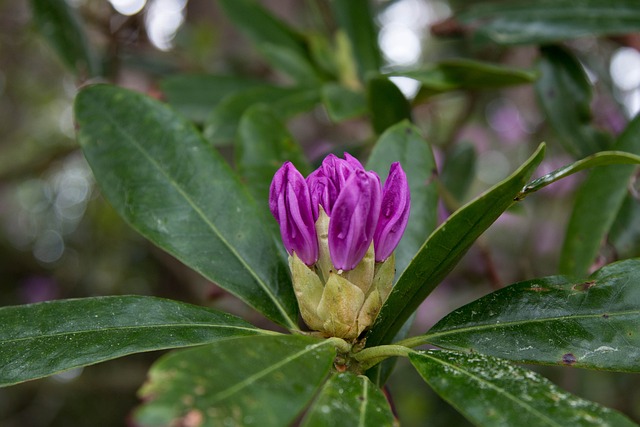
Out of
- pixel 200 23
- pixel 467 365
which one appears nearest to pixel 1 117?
pixel 200 23

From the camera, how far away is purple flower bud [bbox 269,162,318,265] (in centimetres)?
74

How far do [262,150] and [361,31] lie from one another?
23.8 inches

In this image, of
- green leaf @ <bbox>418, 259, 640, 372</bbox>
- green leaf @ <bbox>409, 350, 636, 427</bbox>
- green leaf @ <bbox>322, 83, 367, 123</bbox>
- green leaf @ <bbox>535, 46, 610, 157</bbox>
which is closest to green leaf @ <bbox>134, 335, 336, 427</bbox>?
green leaf @ <bbox>409, 350, 636, 427</bbox>

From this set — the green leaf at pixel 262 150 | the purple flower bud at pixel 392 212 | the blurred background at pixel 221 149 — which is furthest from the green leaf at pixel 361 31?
the purple flower bud at pixel 392 212

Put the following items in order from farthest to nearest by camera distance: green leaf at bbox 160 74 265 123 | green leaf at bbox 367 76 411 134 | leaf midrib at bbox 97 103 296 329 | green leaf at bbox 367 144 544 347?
green leaf at bbox 160 74 265 123, green leaf at bbox 367 76 411 134, leaf midrib at bbox 97 103 296 329, green leaf at bbox 367 144 544 347

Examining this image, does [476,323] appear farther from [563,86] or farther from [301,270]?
[563,86]

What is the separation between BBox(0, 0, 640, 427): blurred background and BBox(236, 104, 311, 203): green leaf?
26 centimetres

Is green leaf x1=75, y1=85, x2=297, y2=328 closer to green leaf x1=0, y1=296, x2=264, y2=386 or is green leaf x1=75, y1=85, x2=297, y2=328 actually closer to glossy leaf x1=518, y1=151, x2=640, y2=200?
green leaf x1=0, y1=296, x2=264, y2=386

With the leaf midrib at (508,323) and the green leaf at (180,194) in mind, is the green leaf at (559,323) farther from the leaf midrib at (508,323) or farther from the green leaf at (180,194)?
the green leaf at (180,194)

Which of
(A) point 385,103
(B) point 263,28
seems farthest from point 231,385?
(B) point 263,28

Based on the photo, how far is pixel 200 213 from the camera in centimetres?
90

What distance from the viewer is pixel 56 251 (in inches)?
136

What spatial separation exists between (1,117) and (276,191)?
10.9 ft

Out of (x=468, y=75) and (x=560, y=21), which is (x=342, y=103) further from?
(x=560, y=21)
